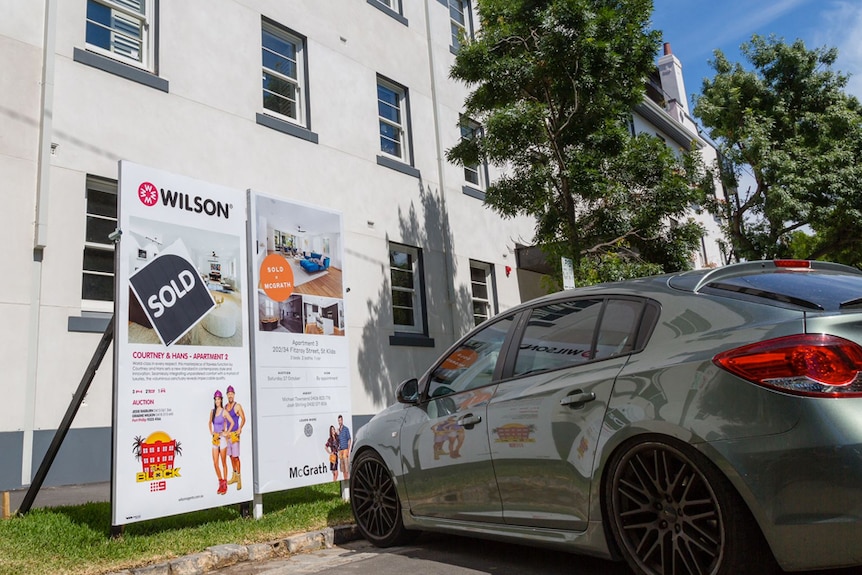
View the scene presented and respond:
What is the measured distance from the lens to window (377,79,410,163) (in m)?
14.1

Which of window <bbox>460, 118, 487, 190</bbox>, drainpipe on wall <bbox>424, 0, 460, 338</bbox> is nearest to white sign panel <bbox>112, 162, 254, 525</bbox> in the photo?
drainpipe on wall <bbox>424, 0, 460, 338</bbox>

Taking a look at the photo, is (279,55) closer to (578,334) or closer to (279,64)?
(279,64)

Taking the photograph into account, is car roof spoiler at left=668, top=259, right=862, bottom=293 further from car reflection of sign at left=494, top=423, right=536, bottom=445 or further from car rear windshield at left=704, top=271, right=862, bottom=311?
car reflection of sign at left=494, top=423, right=536, bottom=445

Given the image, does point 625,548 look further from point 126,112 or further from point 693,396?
point 126,112

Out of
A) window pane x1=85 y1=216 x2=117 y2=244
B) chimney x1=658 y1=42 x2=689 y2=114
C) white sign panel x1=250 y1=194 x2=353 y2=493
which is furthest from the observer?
chimney x1=658 y1=42 x2=689 y2=114

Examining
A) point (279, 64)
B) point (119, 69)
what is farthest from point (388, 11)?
point (119, 69)

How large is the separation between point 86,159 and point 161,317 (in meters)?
3.92

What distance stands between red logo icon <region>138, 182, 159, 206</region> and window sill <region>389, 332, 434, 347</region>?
23.2 ft

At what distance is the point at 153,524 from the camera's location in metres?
6.15

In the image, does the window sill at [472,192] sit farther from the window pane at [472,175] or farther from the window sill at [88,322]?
the window sill at [88,322]

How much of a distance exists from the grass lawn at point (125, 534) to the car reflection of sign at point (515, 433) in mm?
2406

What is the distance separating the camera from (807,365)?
9.57ft

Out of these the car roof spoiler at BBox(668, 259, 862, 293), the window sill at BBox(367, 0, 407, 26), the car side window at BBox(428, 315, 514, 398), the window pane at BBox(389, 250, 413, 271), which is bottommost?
the car side window at BBox(428, 315, 514, 398)

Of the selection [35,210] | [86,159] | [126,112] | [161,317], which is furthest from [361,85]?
[161,317]
